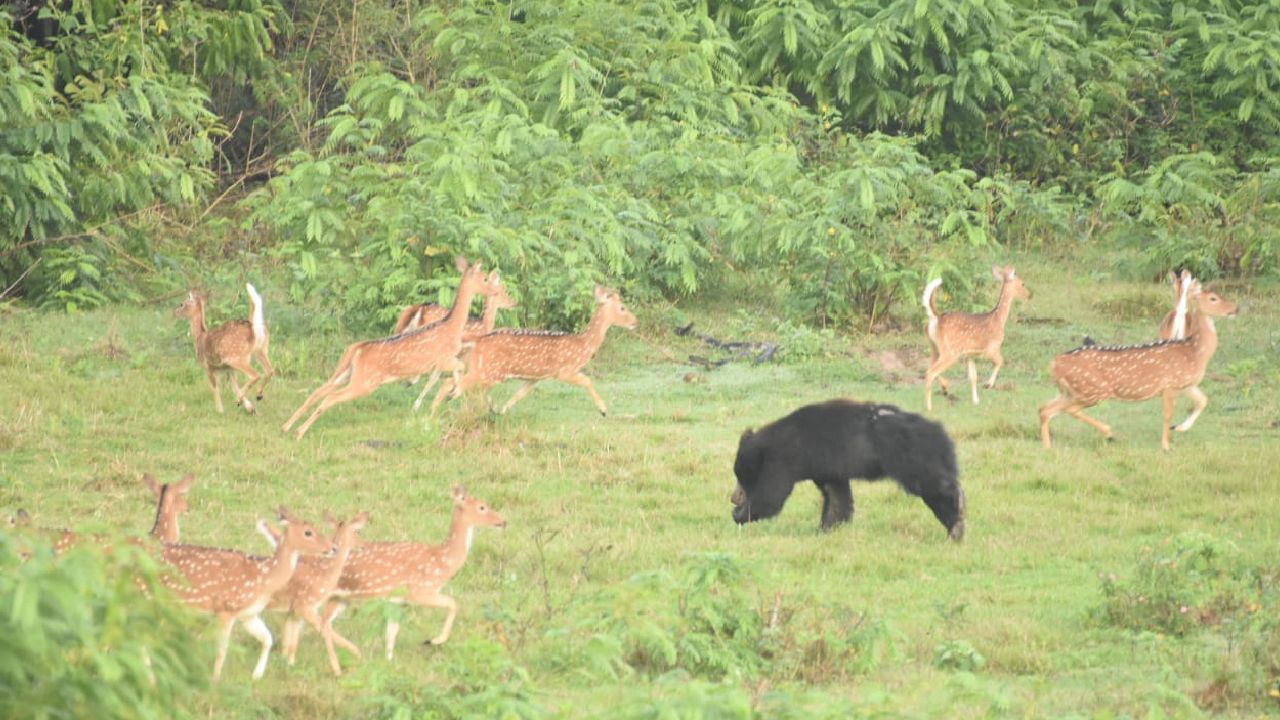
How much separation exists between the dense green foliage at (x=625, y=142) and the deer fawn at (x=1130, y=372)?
3857mm

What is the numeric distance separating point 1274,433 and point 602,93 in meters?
9.53

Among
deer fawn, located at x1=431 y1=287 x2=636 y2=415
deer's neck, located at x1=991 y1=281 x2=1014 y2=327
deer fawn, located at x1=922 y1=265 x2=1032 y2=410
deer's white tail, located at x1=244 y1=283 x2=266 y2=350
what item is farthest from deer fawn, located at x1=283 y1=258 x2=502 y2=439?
deer's neck, located at x1=991 y1=281 x2=1014 y2=327

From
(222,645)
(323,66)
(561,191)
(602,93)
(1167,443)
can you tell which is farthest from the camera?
(323,66)

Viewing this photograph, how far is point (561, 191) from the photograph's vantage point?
669 inches

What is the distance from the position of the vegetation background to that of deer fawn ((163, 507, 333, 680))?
320 millimetres

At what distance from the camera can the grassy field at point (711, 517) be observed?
7.28m

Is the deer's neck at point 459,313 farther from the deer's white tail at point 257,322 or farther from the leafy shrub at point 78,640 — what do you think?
the leafy shrub at point 78,640

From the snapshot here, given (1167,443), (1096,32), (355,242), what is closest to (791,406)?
(1167,443)

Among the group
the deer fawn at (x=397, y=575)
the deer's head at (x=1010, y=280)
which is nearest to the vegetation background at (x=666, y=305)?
the deer fawn at (x=397, y=575)

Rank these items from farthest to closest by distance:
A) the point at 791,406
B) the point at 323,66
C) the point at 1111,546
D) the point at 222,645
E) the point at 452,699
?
1. the point at 323,66
2. the point at 791,406
3. the point at 1111,546
4. the point at 222,645
5. the point at 452,699

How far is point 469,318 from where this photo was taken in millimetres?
14812

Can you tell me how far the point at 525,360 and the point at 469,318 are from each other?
4.87 ft

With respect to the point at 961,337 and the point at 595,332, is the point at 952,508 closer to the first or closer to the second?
the point at 961,337

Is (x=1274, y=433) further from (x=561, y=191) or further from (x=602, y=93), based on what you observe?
(x=602, y=93)
